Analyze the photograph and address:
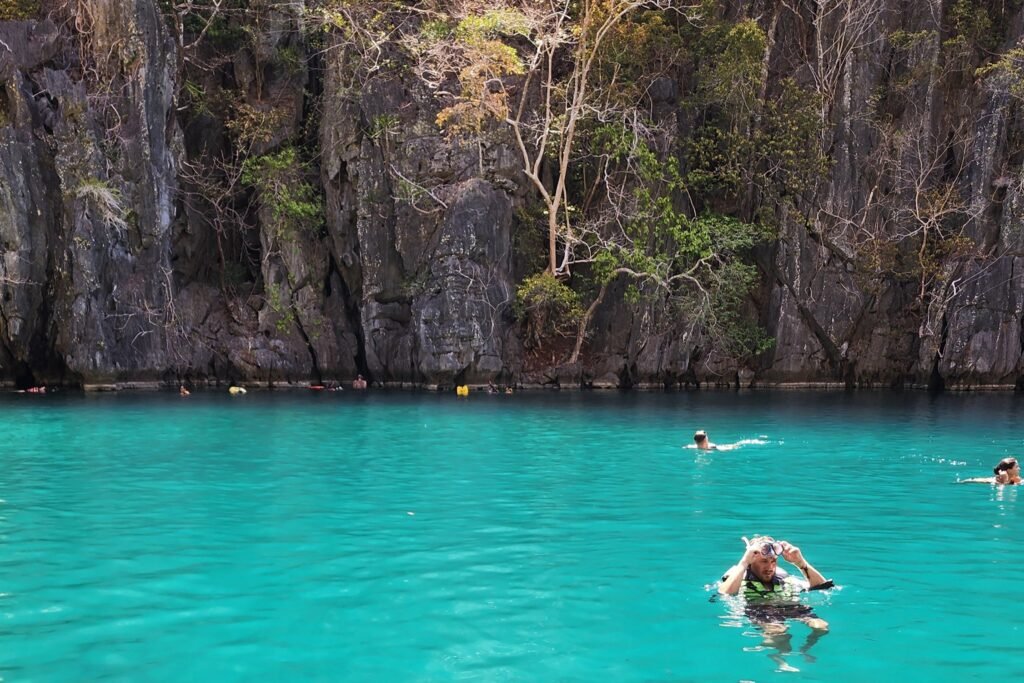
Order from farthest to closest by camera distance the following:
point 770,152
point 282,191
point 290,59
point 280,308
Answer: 1. point 290,59
2. point 770,152
3. point 280,308
4. point 282,191

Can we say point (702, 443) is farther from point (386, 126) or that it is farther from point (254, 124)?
point (254, 124)

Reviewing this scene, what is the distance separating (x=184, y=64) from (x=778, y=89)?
2113 cm

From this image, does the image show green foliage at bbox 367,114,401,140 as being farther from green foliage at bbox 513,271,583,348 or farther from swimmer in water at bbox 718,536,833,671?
swimmer in water at bbox 718,536,833,671

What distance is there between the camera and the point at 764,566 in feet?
26.1


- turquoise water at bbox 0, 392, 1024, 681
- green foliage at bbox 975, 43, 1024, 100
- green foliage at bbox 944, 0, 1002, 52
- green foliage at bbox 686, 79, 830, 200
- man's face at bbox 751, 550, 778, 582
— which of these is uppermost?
green foliage at bbox 944, 0, 1002, 52

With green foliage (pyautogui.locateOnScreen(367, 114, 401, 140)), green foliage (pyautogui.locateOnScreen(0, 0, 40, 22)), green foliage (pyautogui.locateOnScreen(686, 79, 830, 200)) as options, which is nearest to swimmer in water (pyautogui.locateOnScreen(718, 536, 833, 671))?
green foliage (pyautogui.locateOnScreen(367, 114, 401, 140))

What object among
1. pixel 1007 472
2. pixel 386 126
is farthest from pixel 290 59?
pixel 1007 472

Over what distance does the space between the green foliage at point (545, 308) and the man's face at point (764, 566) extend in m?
24.9

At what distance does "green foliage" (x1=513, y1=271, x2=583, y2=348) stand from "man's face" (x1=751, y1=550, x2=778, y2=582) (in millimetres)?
24850

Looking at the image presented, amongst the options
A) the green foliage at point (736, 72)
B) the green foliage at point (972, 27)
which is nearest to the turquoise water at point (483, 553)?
the green foliage at point (736, 72)

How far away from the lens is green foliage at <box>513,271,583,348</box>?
32781mm

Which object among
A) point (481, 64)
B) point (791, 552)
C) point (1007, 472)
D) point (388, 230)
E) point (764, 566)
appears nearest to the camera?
point (791, 552)

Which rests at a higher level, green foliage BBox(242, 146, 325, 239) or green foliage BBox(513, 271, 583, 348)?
green foliage BBox(242, 146, 325, 239)

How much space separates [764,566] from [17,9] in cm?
3168
